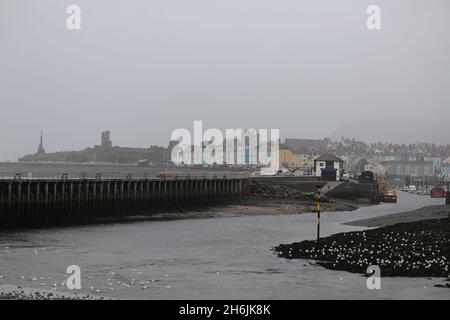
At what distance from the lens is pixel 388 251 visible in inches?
1551

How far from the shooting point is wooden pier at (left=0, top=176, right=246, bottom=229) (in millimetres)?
60156

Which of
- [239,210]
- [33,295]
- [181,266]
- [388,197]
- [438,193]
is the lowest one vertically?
[438,193]

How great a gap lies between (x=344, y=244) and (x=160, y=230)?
65.0ft

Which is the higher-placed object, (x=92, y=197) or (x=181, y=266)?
(x=92, y=197)

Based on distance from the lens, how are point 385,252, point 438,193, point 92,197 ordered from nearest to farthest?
point 385,252, point 92,197, point 438,193

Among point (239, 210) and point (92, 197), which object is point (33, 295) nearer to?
point (92, 197)

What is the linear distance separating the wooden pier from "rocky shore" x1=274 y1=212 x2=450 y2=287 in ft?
81.0

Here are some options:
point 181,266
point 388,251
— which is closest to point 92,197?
point 181,266

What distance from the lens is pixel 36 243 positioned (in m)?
47.1

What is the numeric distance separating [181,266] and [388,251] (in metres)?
11.1

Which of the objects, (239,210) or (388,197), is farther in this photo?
(388,197)

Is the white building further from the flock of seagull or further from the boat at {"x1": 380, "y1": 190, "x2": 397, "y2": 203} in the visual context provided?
A: the flock of seagull

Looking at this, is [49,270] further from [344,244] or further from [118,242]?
[344,244]
